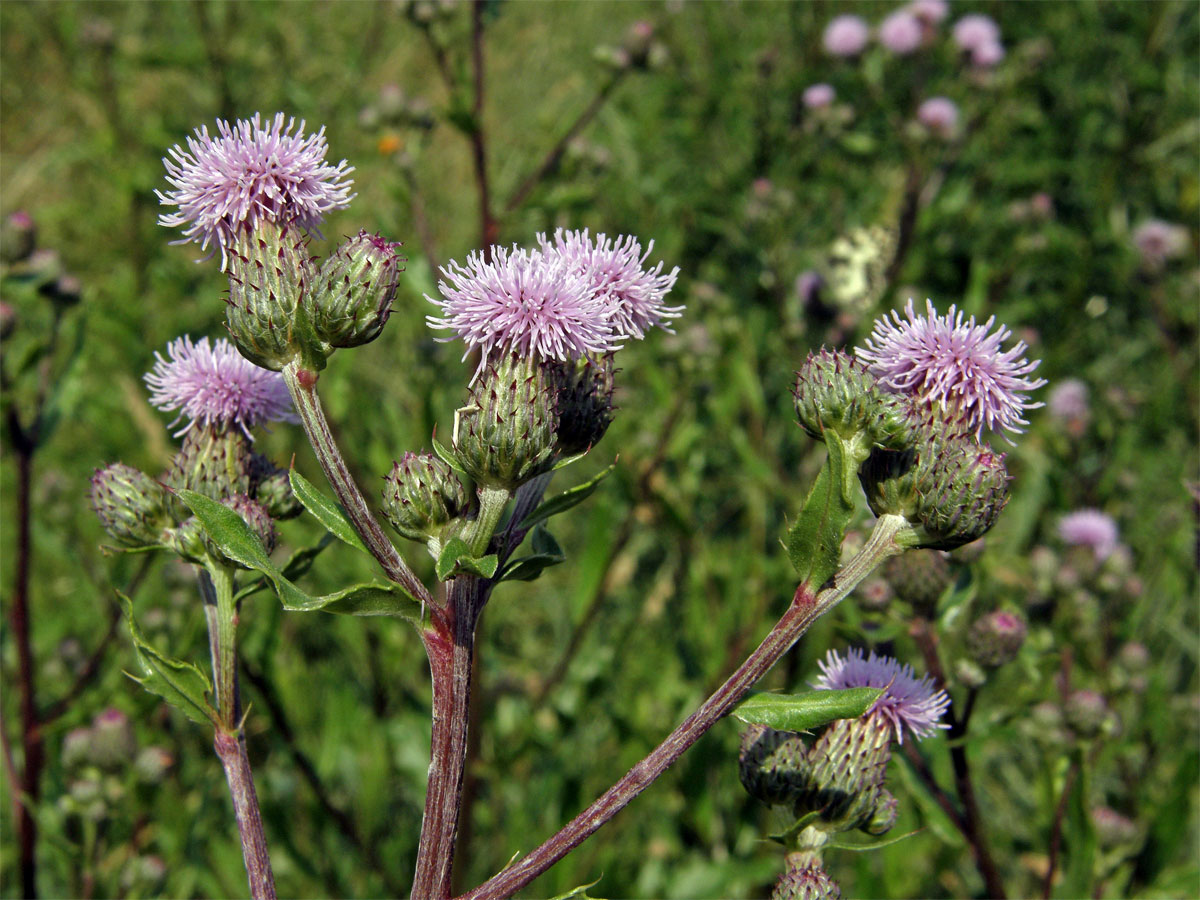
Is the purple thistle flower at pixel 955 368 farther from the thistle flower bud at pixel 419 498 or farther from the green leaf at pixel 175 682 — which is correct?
the green leaf at pixel 175 682

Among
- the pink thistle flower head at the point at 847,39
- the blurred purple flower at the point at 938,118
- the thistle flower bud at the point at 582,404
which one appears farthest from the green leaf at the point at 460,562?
the pink thistle flower head at the point at 847,39

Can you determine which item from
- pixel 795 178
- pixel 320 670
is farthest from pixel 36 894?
pixel 795 178

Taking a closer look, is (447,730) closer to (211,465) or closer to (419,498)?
(419,498)

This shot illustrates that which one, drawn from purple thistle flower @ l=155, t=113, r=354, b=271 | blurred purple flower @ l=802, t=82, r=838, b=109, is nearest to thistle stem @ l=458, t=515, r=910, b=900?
purple thistle flower @ l=155, t=113, r=354, b=271

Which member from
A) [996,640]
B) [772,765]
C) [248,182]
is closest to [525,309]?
[248,182]

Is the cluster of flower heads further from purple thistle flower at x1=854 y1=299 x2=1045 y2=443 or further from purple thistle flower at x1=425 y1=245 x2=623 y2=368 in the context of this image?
purple thistle flower at x1=854 y1=299 x2=1045 y2=443

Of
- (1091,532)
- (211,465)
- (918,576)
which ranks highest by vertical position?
(1091,532)
